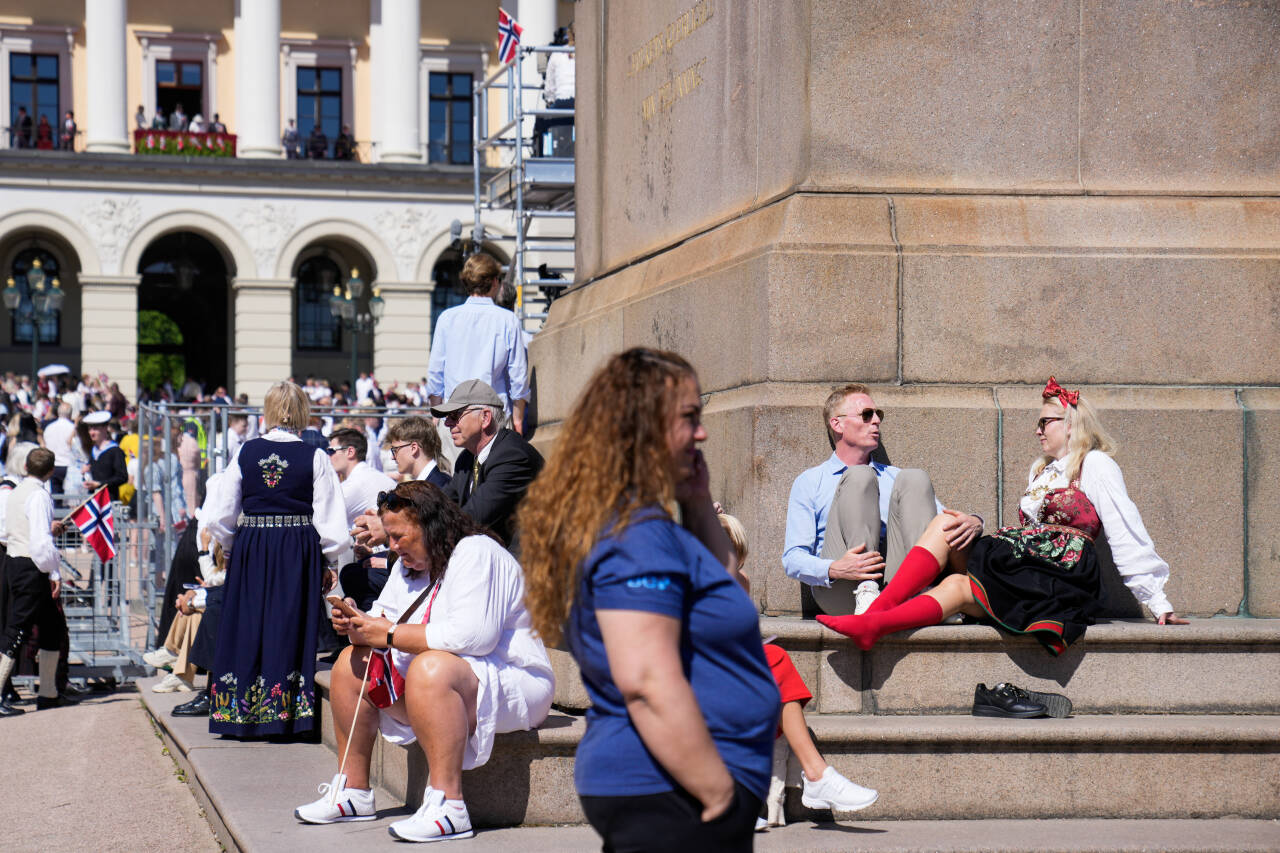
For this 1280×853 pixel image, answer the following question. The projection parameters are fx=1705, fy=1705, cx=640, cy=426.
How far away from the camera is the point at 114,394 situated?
3073cm

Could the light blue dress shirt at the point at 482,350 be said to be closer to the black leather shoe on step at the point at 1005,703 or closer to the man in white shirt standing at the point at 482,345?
the man in white shirt standing at the point at 482,345

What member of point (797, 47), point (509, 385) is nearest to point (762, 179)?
point (797, 47)

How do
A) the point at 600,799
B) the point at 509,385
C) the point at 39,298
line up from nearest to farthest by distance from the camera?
the point at 600,799
the point at 509,385
the point at 39,298

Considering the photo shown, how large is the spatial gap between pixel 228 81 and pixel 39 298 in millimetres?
12626

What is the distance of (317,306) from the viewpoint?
183 feet

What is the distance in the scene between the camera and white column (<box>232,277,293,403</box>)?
1954 inches

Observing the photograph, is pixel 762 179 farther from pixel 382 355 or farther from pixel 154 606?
pixel 382 355

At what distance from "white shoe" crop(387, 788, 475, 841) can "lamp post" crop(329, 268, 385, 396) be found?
1301 inches

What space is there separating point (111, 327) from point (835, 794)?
4681cm

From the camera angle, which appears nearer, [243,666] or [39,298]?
[243,666]

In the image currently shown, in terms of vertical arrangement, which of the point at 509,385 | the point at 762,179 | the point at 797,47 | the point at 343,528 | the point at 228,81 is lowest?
the point at 343,528

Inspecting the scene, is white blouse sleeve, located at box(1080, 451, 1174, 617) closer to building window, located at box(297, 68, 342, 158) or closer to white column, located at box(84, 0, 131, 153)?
white column, located at box(84, 0, 131, 153)

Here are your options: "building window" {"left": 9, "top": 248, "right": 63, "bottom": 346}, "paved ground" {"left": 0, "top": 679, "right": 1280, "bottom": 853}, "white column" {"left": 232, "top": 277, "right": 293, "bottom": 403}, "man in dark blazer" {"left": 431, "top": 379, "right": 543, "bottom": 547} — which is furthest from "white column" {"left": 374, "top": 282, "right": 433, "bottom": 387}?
"man in dark blazer" {"left": 431, "top": 379, "right": 543, "bottom": 547}

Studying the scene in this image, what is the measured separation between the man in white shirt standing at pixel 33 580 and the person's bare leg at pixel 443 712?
629 cm
